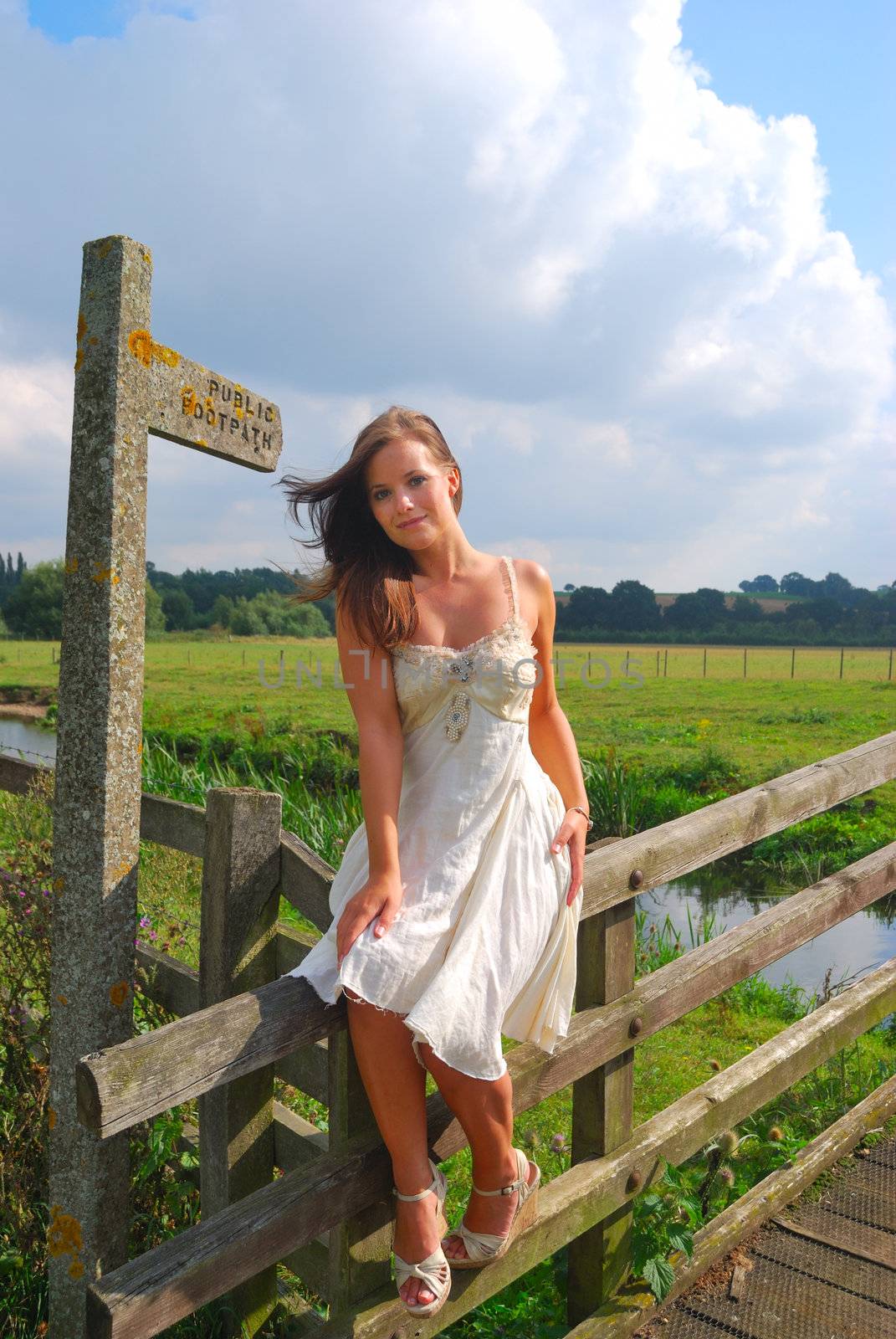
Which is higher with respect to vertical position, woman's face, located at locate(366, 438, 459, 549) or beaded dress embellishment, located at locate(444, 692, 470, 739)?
woman's face, located at locate(366, 438, 459, 549)

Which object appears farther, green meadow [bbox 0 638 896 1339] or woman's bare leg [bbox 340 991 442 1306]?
green meadow [bbox 0 638 896 1339]

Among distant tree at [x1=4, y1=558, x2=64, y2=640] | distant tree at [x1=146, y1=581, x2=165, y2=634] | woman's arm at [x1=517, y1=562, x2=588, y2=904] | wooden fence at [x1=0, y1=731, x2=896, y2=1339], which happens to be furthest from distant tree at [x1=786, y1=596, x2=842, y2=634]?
woman's arm at [x1=517, y1=562, x2=588, y2=904]

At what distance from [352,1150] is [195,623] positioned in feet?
167

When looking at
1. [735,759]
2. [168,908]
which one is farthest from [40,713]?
[168,908]

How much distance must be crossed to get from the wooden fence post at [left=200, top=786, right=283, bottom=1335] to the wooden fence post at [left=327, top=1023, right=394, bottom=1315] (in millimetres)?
410

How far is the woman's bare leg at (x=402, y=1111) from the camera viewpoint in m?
1.86

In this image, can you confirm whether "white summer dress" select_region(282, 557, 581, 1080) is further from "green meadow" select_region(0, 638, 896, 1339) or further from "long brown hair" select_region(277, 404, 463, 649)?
"green meadow" select_region(0, 638, 896, 1339)

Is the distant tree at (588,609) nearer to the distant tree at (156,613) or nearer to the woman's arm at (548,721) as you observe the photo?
the distant tree at (156,613)

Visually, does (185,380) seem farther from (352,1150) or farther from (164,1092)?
(352,1150)

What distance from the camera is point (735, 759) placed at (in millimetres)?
17047

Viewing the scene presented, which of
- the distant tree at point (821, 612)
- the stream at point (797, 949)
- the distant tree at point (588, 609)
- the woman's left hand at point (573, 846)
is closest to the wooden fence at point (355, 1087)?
the woman's left hand at point (573, 846)

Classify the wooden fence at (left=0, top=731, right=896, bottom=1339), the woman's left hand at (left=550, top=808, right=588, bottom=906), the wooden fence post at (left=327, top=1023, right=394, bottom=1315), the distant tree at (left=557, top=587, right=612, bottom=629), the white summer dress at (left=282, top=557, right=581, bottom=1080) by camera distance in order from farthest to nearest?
1. the distant tree at (left=557, top=587, right=612, bottom=629)
2. the woman's left hand at (left=550, top=808, right=588, bottom=906)
3. the wooden fence post at (left=327, top=1023, right=394, bottom=1315)
4. the white summer dress at (left=282, top=557, right=581, bottom=1080)
5. the wooden fence at (left=0, top=731, right=896, bottom=1339)

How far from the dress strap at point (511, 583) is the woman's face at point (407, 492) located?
0.20 metres

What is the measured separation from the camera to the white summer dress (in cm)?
185
